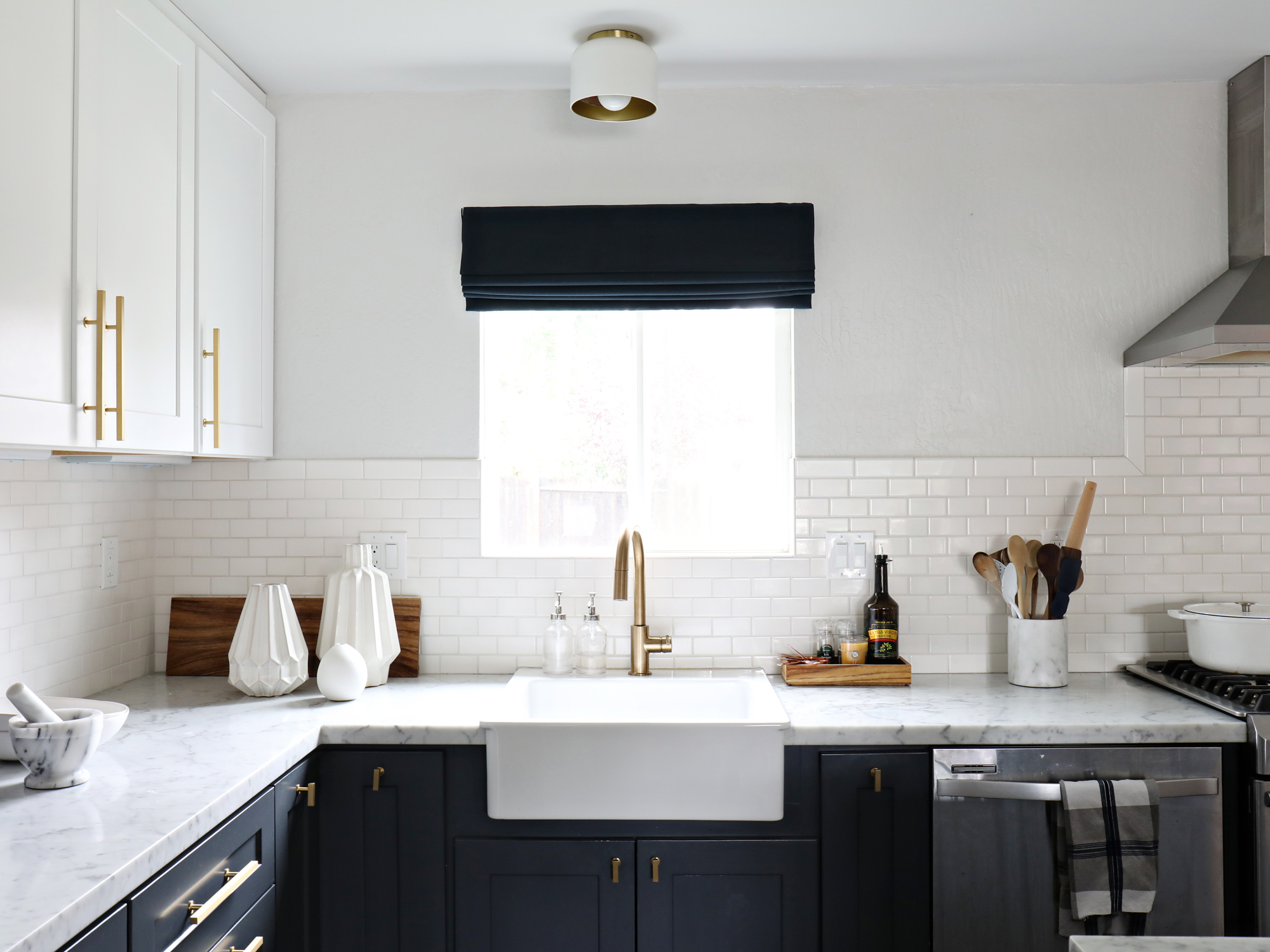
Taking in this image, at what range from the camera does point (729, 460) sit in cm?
272

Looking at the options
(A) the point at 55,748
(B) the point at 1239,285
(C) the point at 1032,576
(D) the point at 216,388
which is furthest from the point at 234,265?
(B) the point at 1239,285

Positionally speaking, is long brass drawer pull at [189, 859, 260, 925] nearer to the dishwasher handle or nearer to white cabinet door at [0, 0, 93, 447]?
white cabinet door at [0, 0, 93, 447]

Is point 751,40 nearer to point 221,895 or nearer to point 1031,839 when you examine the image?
point 1031,839

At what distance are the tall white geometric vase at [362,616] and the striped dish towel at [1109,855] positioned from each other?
1646mm

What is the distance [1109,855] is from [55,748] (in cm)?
203

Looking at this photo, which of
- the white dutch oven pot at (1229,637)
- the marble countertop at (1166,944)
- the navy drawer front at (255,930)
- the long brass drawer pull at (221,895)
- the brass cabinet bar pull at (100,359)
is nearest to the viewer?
the marble countertop at (1166,944)

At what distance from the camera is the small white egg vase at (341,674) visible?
218 centimetres

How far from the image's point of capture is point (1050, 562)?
7.91 feet

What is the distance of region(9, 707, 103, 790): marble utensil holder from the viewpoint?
1510mm

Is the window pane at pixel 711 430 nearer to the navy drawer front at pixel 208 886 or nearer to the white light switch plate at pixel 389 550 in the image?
the white light switch plate at pixel 389 550

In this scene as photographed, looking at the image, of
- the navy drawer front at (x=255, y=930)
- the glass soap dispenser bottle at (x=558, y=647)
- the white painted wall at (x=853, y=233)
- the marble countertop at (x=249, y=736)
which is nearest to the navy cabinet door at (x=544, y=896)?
the marble countertop at (x=249, y=736)

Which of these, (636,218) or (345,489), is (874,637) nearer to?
(636,218)

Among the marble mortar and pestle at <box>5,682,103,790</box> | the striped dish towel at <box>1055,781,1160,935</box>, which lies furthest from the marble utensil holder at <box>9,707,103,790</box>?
the striped dish towel at <box>1055,781,1160,935</box>

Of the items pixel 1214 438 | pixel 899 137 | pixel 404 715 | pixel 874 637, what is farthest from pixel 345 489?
pixel 1214 438
